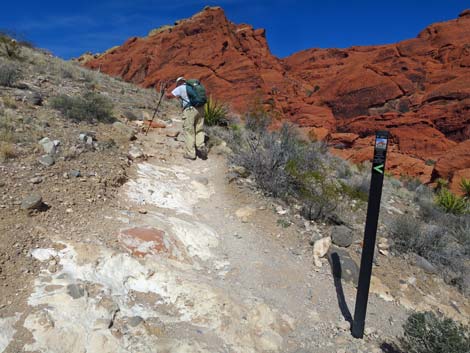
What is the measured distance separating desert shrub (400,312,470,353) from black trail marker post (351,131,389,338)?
44 cm

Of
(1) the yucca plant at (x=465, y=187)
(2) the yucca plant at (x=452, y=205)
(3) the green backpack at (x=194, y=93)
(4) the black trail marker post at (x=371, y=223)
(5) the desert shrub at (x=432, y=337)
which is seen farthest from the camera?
(1) the yucca plant at (x=465, y=187)

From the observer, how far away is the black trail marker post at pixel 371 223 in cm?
286

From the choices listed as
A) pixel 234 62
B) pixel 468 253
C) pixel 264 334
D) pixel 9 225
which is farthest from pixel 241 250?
pixel 234 62

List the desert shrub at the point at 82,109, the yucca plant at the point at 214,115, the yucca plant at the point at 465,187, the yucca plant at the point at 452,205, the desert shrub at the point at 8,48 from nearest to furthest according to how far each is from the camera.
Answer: the desert shrub at the point at 82,109 < the yucca plant at the point at 452,205 < the yucca plant at the point at 214,115 < the desert shrub at the point at 8,48 < the yucca plant at the point at 465,187

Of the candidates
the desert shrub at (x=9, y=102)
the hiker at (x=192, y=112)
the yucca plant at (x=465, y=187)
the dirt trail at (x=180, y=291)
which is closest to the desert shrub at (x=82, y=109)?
the desert shrub at (x=9, y=102)

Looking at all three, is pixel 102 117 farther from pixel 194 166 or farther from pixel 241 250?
pixel 241 250

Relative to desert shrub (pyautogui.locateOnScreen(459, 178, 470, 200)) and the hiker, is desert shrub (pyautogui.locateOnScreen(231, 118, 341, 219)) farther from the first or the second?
desert shrub (pyautogui.locateOnScreen(459, 178, 470, 200))

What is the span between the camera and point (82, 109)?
717 centimetres

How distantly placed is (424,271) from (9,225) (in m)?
5.53

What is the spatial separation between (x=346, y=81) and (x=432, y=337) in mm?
30855

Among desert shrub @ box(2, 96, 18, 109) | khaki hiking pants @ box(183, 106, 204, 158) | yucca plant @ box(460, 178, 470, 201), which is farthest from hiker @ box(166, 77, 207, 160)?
yucca plant @ box(460, 178, 470, 201)

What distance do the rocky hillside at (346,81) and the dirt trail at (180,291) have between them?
1631 centimetres

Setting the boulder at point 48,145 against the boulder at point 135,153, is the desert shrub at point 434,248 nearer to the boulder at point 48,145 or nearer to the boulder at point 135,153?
the boulder at point 135,153

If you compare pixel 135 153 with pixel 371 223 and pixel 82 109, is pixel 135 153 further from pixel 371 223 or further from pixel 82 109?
pixel 371 223
